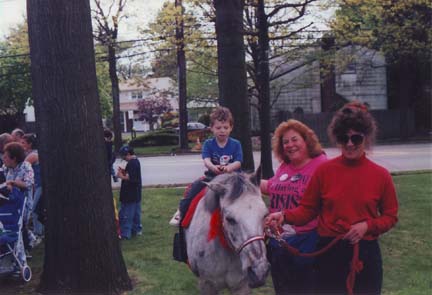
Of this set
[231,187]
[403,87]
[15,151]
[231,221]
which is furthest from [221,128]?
[403,87]

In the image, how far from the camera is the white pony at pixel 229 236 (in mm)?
3819

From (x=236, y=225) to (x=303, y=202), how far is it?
0.53 m

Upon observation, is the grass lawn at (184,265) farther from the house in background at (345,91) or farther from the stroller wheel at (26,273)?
the house in background at (345,91)

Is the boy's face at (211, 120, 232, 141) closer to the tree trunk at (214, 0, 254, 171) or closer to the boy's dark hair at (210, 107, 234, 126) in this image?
the boy's dark hair at (210, 107, 234, 126)

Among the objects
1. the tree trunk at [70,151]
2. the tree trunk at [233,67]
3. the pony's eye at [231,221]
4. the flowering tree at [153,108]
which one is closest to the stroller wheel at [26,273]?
the tree trunk at [70,151]

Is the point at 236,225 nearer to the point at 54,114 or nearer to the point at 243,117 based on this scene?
the point at 54,114

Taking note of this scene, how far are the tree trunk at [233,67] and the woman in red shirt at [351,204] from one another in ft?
20.2

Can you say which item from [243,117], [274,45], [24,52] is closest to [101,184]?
[243,117]

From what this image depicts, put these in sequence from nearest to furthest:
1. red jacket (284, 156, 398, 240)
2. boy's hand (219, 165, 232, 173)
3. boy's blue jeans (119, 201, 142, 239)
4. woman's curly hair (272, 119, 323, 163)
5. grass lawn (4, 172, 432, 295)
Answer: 1. red jacket (284, 156, 398, 240)
2. woman's curly hair (272, 119, 323, 163)
3. boy's hand (219, 165, 232, 173)
4. grass lawn (4, 172, 432, 295)
5. boy's blue jeans (119, 201, 142, 239)

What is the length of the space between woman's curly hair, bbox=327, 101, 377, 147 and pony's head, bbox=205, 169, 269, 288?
2.60 feet

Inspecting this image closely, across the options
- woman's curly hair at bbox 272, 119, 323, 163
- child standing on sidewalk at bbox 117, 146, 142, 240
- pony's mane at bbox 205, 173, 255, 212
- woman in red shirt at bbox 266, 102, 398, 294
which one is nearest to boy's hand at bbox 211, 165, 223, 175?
pony's mane at bbox 205, 173, 255, 212

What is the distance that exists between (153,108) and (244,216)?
51.0m

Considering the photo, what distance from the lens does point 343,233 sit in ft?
12.3

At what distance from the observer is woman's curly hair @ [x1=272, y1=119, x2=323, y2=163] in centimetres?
456
